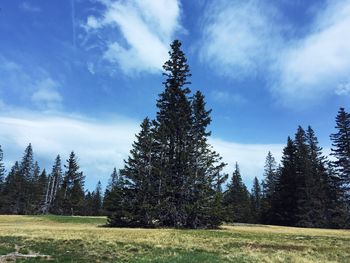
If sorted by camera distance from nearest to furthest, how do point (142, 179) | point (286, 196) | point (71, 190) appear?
1. point (142, 179)
2. point (286, 196)
3. point (71, 190)

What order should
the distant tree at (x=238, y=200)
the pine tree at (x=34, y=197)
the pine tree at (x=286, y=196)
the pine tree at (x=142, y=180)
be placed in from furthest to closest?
the pine tree at (x=34, y=197), the distant tree at (x=238, y=200), the pine tree at (x=286, y=196), the pine tree at (x=142, y=180)

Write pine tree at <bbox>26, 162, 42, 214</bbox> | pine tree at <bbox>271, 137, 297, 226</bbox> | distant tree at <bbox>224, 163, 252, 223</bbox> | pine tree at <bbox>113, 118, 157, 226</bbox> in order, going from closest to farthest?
pine tree at <bbox>113, 118, 157, 226</bbox>
pine tree at <bbox>271, 137, 297, 226</bbox>
distant tree at <bbox>224, 163, 252, 223</bbox>
pine tree at <bbox>26, 162, 42, 214</bbox>

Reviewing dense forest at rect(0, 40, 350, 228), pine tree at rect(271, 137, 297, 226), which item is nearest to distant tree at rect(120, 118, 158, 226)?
dense forest at rect(0, 40, 350, 228)

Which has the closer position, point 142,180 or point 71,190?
point 142,180

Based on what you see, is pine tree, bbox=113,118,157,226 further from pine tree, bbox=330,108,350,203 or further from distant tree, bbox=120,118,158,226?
pine tree, bbox=330,108,350,203

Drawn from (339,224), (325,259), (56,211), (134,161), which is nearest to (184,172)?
(134,161)

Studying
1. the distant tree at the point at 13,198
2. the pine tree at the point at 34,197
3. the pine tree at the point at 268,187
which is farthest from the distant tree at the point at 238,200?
the distant tree at the point at 13,198

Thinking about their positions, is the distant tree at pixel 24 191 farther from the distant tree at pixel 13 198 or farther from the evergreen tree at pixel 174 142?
the evergreen tree at pixel 174 142

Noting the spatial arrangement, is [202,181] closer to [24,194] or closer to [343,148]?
[343,148]

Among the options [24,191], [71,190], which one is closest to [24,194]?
[24,191]

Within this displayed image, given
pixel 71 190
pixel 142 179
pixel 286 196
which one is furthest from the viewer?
pixel 71 190

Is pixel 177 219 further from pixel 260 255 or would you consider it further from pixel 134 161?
pixel 260 255

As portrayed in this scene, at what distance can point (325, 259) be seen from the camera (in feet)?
53.0

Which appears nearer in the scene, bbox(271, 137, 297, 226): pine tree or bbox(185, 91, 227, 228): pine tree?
bbox(185, 91, 227, 228): pine tree
